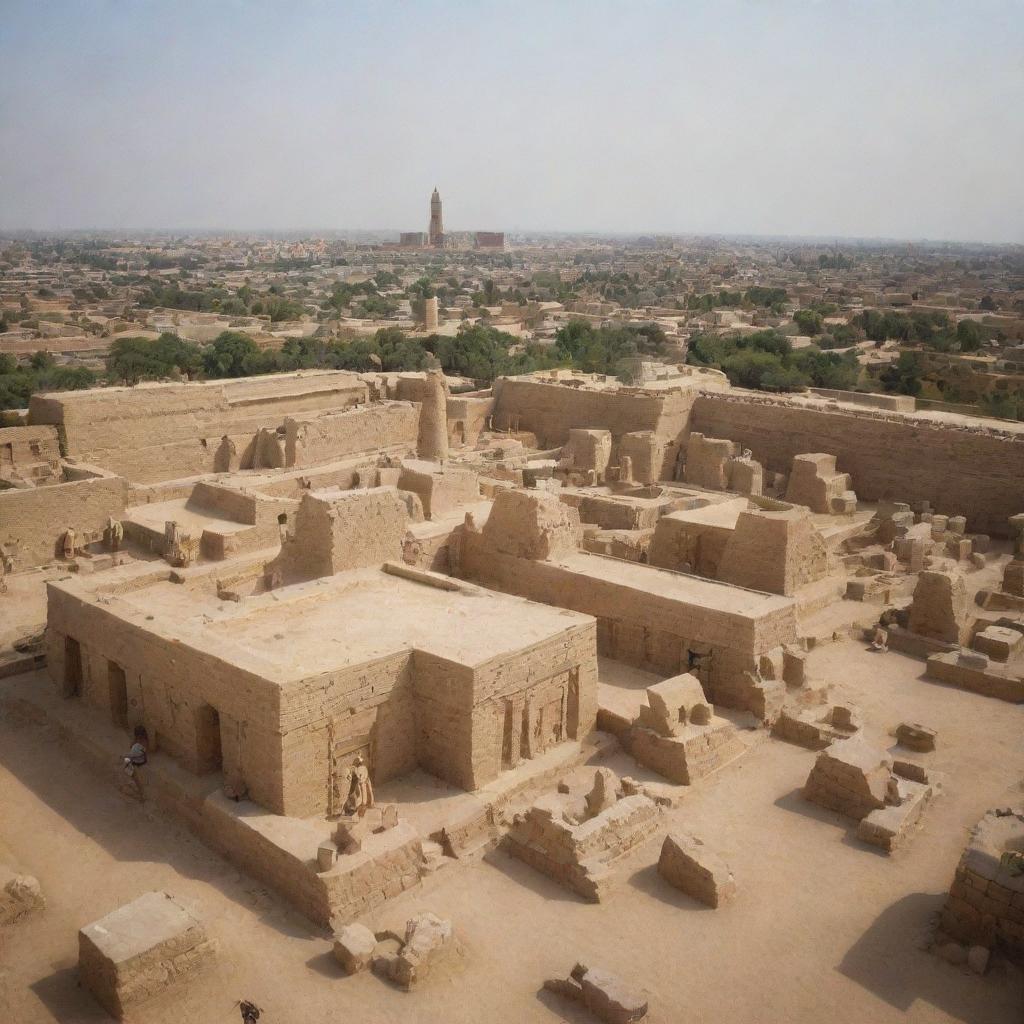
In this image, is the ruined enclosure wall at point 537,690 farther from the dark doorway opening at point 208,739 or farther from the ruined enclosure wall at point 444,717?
the dark doorway opening at point 208,739

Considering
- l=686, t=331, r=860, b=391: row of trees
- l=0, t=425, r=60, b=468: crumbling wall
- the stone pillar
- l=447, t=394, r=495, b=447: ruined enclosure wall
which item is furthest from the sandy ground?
l=686, t=331, r=860, b=391: row of trees

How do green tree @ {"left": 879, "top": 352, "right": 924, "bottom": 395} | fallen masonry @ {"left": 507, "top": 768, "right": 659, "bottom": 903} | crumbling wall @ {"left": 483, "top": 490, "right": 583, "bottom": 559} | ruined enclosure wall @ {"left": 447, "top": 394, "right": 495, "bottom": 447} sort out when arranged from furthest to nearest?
green tree @ {"left": 879, "top": 352, "right": 924, "bottom": 395}
ruined enclosure wall @ {"left": 447, "top": 394, "right": 495, "bottom": 447}
crumbling wall @ {"left": 483, "top": 490, "right": 583, "bottom": 559}
fallen masonry @ {"left": 507, "top": 768, "right": 659, "bottom": 903}

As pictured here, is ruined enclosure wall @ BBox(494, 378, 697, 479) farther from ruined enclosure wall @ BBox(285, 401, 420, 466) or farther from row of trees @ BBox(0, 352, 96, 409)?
row of trees @ BBox(0, 352, 96, 409)

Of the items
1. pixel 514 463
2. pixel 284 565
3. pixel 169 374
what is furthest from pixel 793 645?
pixel 169 374

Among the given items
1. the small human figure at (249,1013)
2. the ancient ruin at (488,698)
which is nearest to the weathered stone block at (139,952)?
the ancient ruin at (488,698)

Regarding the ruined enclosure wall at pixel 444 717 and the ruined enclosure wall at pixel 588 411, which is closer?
the ruined enclosure wall at pixel 444 717

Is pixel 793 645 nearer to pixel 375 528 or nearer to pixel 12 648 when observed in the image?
pixel 375 528
